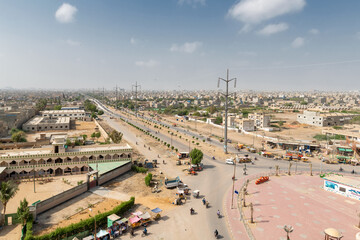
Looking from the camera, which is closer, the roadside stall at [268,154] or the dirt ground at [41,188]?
the dirt ground at [41,188]

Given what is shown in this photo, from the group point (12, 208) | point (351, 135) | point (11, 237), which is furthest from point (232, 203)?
point (351, 135)

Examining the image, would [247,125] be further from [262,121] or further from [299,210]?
[299,210]

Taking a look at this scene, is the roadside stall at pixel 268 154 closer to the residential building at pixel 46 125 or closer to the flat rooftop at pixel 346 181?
the flat rooftop at pixel 346 181

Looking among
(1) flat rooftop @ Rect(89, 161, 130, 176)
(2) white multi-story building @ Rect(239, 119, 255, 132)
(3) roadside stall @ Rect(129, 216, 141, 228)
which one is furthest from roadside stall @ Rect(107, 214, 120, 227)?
(2) white multi-story building @ Rect(239, 119, 255, 132)

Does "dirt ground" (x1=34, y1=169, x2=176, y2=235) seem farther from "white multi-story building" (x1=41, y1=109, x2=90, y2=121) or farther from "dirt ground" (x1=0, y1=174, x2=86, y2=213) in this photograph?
"white multi-story building" (x1=41, y1=109, x2=90, y2=121)

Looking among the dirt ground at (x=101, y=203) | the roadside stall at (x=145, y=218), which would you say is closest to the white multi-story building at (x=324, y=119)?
the dirt ground at (x=101, y=203)

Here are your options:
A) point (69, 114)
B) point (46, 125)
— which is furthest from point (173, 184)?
point (69, 114)
